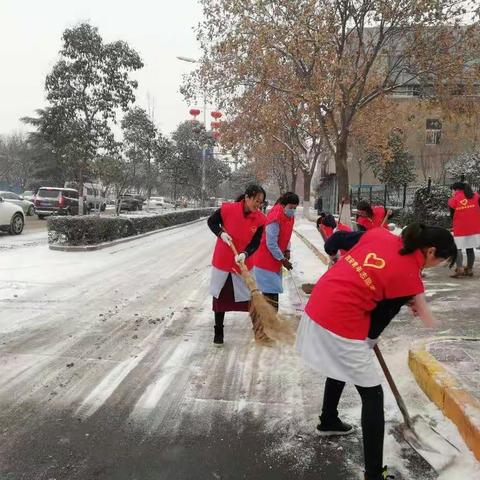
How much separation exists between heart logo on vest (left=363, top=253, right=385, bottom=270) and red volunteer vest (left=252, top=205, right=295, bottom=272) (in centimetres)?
298

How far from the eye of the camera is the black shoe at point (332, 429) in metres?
3.35

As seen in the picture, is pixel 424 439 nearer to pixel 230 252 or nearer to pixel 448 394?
pixel 448 394

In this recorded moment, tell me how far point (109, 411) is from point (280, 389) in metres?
1.33

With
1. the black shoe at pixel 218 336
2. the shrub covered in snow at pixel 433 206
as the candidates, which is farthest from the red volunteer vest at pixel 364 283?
the shrub covered in snow at pixel 433 206

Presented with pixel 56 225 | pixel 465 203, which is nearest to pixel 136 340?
pixel 465 203

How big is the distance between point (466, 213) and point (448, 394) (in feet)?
17.2

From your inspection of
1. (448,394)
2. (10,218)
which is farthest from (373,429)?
(10,218)

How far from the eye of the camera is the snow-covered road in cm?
299

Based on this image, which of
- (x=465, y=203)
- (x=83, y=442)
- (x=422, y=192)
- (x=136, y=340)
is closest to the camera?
(x=83, y=442)

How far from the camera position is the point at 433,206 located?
15164 millimetres

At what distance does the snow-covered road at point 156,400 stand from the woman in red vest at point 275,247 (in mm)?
631

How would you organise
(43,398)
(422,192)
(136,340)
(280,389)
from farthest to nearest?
(422,192) < (136,340) < (280,389) < (43,398)

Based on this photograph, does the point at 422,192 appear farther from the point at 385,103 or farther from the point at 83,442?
the point at 83,442

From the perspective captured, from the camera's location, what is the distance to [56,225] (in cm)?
1271
